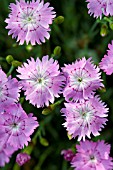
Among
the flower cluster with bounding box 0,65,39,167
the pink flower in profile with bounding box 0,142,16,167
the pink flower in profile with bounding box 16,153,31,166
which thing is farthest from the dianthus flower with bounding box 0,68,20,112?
the pink flower in profile with bounding box 16,153,31,166

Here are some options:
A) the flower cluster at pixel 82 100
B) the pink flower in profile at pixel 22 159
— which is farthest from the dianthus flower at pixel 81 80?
the pink flower in profile at pixel 22 159

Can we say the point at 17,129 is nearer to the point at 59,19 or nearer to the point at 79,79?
the point at 79,79

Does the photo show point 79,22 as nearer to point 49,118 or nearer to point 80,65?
point 49,118

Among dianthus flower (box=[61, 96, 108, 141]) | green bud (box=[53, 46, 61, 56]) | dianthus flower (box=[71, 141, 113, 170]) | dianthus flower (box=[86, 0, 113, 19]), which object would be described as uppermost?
dianthus flower (box=[86, 0, 113, 19])

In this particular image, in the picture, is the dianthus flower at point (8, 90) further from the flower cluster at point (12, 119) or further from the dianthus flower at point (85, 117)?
the dianthus flower at point (85, 117)

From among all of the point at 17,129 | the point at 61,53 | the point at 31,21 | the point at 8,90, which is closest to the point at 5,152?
the point at 17,129

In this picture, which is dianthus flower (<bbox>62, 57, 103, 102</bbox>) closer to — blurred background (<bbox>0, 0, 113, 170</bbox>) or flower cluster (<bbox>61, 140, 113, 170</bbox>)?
flower cluster (<bbox>61, 140, 113, 170</bbox>)

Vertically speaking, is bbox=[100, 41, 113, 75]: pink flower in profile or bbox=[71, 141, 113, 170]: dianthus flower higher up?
bbox=[100, 41, 113, 75]: pink flower in profile
